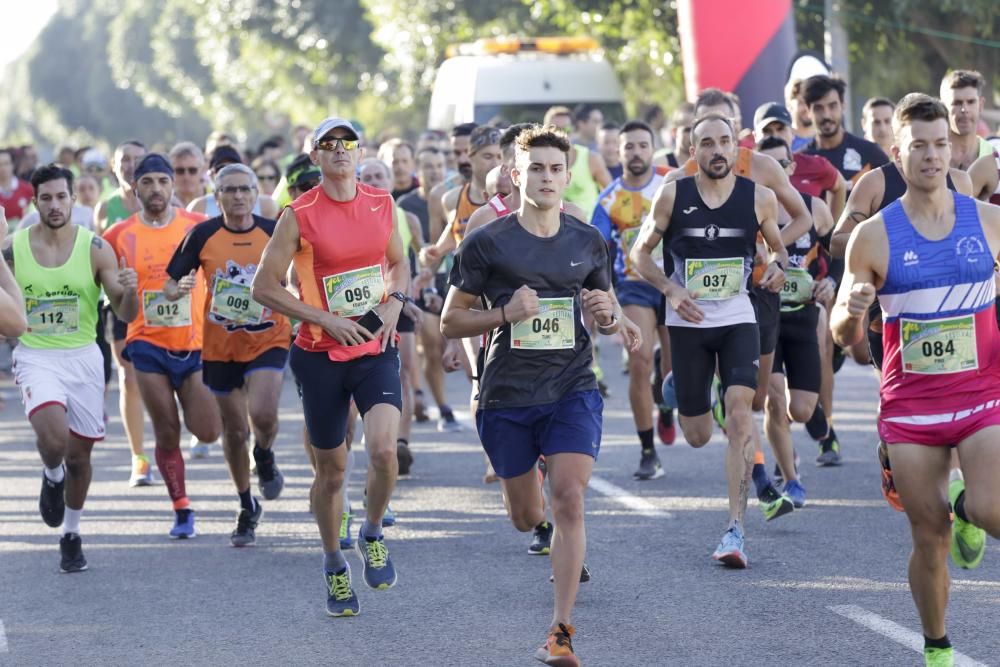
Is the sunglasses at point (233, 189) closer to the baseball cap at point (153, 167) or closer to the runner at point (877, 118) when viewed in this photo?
the baseball cap at point (153, 167)

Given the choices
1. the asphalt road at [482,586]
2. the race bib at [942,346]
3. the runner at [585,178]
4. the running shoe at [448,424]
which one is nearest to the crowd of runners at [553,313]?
the race bib at [942,346]

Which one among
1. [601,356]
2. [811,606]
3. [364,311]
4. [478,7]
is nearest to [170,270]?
[364,311]

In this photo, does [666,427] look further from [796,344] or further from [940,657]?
[940,657]

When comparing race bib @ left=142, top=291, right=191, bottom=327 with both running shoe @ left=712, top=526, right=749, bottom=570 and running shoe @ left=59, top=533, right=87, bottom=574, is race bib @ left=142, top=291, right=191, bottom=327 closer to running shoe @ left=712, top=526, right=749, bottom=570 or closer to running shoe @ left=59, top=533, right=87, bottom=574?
running shoe @ left=59, top=533, right=87, bottom=574

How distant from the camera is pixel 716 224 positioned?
8977mm

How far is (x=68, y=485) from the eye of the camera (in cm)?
952

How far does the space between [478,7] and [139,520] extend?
101ft

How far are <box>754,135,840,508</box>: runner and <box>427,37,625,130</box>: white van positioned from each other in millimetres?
11177

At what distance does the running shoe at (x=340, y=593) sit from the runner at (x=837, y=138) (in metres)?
4.57

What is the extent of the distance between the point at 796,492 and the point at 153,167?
3805 millimetres

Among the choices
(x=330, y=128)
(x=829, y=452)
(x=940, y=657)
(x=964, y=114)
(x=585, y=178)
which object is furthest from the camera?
(x=585, y=178)

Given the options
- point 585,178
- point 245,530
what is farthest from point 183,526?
point 585,178

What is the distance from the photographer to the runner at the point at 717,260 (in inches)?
349

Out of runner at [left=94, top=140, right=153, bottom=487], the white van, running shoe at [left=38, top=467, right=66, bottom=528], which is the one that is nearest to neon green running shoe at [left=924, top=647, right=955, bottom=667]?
running shoe at [left=38, top=467, right=66, bottom=528]
